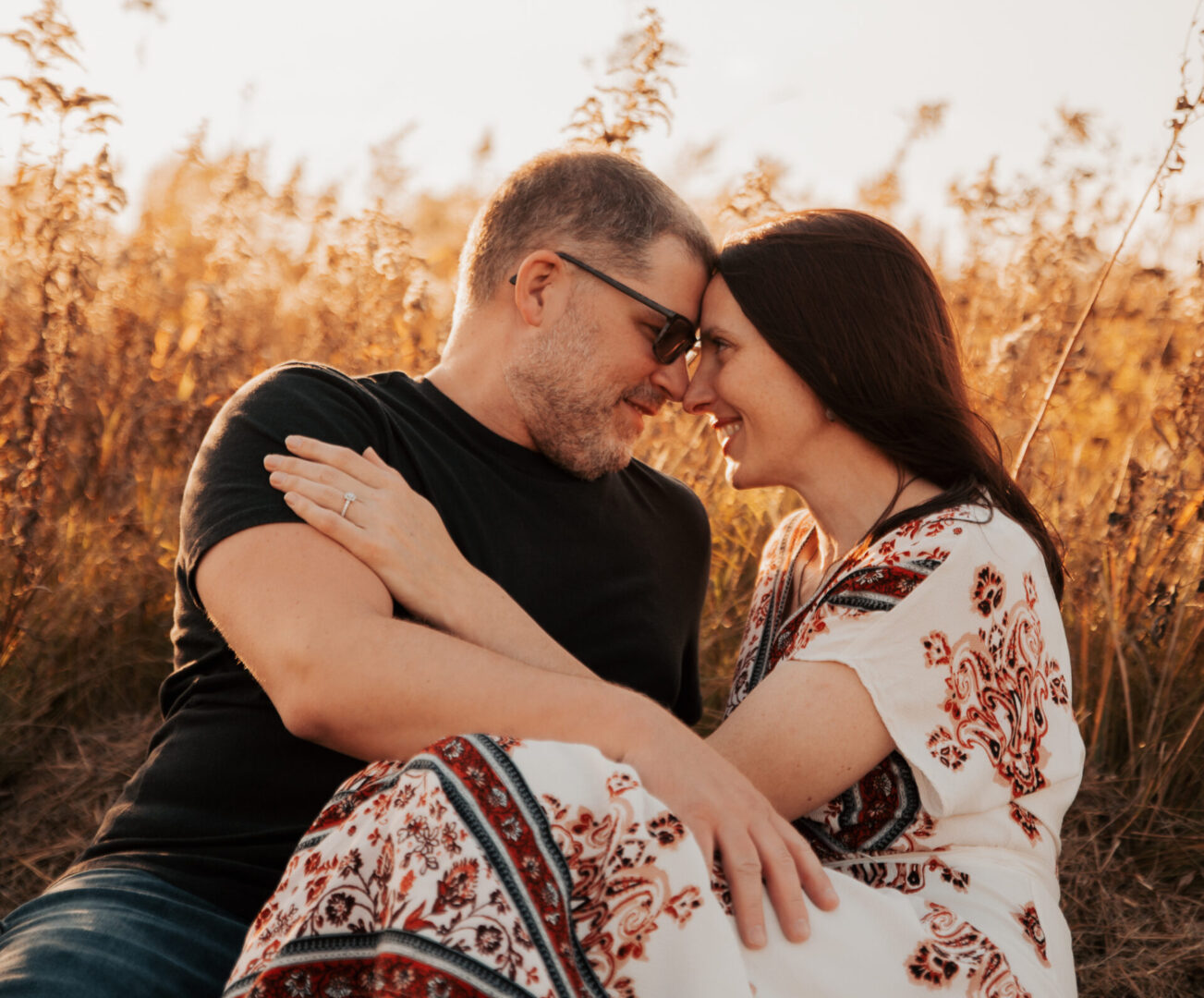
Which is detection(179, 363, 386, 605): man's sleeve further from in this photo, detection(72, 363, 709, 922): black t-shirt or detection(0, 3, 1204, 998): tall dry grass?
detection(0, 3, 1204, 998): tall dry grass

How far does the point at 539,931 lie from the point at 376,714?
1.80 ft

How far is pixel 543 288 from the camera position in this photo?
107 inches

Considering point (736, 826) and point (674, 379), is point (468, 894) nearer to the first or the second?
point (736, 826)

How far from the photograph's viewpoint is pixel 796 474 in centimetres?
259

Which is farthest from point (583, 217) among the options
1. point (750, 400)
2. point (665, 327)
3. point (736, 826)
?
point (736, 826)

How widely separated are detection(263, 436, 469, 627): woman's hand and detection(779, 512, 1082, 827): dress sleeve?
2.19ft

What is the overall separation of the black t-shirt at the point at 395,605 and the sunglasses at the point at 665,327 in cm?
34

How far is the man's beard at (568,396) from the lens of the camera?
266 cm

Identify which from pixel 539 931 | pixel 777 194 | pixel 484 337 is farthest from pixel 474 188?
pixel 539 931

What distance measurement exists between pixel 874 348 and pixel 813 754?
2.91 ft

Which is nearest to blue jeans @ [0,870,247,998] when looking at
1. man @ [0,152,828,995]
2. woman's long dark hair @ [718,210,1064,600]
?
man @ [0,152,828,995]

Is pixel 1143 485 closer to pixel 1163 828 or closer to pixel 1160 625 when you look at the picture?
pixel 1160 625

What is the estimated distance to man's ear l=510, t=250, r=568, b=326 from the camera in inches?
106

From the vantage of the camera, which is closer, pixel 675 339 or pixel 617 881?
pixel 617 881
